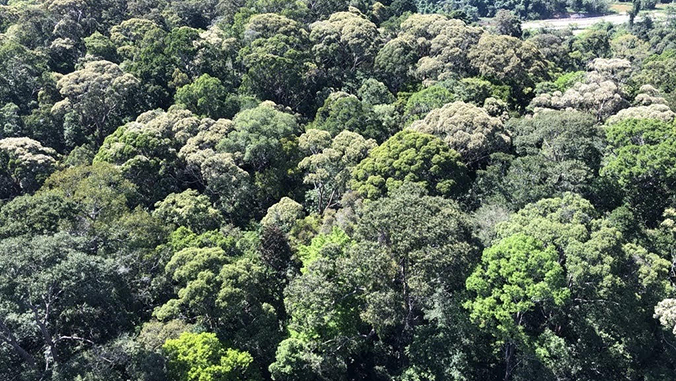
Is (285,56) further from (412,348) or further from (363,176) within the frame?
(412,348)

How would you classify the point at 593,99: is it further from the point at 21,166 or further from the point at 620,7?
the point at 620,7

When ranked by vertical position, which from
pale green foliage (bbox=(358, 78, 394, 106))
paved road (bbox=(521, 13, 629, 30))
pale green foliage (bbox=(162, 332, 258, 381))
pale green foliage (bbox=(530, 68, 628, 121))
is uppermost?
pale green foliage (bbox=(530, 68, 628, 121))

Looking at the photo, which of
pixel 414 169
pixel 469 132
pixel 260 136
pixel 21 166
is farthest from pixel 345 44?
pixel 21 166

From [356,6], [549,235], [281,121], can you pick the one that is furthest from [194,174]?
[356,6]

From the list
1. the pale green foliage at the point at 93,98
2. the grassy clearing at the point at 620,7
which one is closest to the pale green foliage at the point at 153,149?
the pale green foliage at the point at 93,98

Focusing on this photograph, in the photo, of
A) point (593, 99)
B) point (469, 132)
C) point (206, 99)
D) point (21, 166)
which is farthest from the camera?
point (206, 99)

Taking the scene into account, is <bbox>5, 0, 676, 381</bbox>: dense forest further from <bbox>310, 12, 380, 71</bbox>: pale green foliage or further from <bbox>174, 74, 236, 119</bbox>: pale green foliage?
<bbox>310, 12, 380, 71</bbox>: pale green foliage

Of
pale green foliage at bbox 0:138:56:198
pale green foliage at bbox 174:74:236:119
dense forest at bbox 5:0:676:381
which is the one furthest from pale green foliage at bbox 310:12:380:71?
pale green foliage at bbox 0:138:56:198

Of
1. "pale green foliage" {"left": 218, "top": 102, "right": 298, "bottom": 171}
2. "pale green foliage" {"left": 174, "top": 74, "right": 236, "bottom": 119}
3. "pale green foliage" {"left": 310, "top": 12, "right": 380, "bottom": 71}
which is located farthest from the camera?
"pale green foliage" {"left": 310, "top": 12, "right": 380, "bottom": 71}
